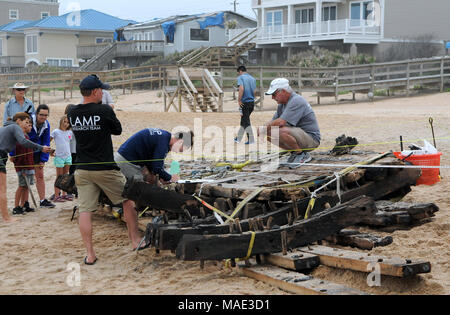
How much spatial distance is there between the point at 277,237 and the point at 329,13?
30095mm

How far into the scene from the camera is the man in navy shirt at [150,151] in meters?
6.53

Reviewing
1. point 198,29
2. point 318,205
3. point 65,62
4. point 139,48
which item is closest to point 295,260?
point 318,205

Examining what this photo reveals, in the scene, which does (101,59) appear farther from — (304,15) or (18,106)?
(18,106)

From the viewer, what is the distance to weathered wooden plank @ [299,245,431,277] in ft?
16.0

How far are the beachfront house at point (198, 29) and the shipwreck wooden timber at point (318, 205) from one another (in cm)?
3472

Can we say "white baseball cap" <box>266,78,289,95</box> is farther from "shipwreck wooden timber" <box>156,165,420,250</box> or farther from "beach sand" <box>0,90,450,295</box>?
"beach sand" <box>0,90,450,295</box>

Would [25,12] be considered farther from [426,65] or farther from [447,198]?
[447,198]

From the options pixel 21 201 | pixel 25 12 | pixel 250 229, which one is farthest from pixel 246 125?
pixel 25 12

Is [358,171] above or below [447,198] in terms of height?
above

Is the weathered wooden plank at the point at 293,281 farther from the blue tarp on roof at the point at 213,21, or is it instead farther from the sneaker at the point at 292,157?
the blue tarp on roof at the point at 213,21

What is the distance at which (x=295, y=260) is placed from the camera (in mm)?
5312

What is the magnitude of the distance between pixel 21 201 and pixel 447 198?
615 cm

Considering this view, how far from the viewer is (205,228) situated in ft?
19.0
